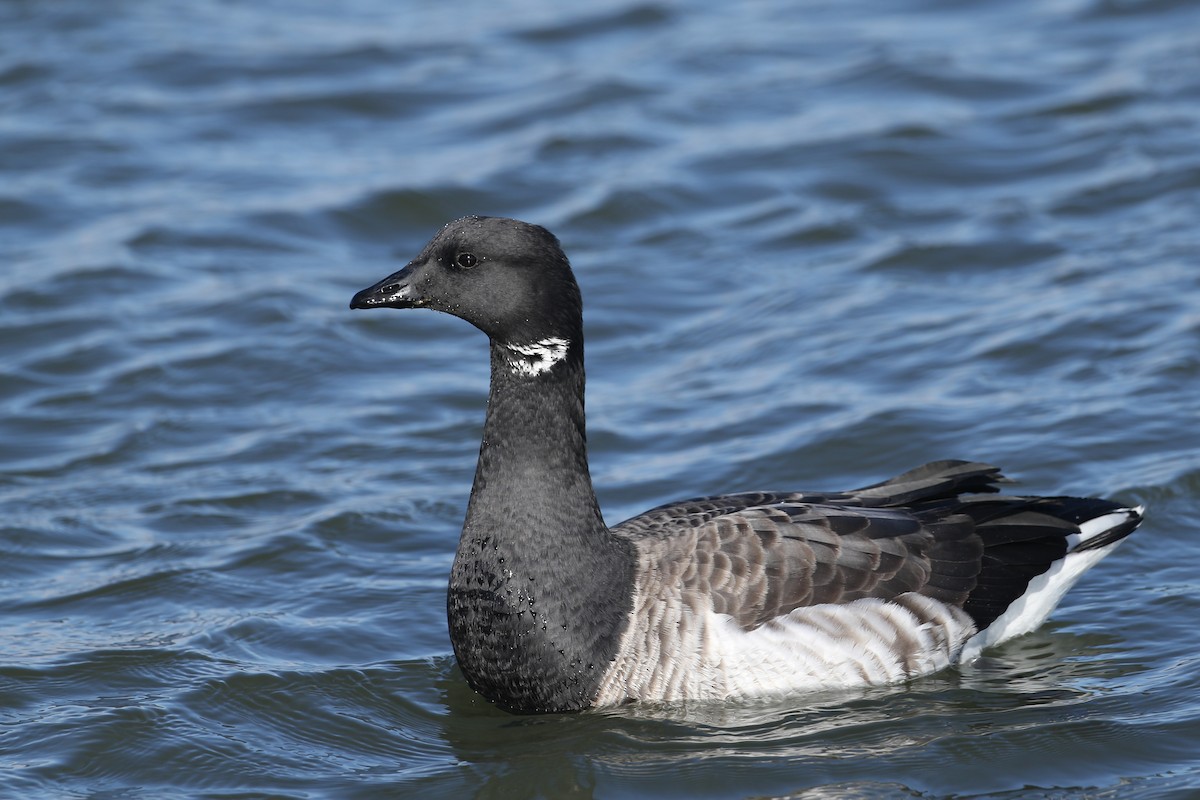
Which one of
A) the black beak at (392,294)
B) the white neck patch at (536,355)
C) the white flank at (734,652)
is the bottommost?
the white flank at (734,652)

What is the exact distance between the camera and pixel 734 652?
344 inches

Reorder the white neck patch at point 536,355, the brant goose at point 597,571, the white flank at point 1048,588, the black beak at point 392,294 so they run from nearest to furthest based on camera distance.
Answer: the brant goose at point 597,571, the white neck patch at point 536,355, the black beak at point 392,294, the white flank at point 1048,588

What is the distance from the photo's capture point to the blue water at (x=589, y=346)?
8789mm

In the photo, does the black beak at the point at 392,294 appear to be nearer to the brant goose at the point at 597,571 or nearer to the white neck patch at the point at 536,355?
the brant goose at the point at 597,571

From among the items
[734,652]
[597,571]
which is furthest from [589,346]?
[734,652]

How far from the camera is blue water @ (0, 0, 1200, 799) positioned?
8.79m

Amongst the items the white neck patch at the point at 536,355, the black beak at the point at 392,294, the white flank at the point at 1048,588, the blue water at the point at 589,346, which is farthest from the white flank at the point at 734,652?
the black beak at the point at 392,294

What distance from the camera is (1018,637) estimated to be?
9.97 m

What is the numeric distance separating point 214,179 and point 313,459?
5.63 m

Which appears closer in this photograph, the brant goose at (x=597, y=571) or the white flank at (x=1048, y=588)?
the brant goose at (x=597, y=571)

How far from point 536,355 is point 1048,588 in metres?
3.28

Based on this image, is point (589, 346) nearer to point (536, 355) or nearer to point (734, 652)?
point (536, 355)

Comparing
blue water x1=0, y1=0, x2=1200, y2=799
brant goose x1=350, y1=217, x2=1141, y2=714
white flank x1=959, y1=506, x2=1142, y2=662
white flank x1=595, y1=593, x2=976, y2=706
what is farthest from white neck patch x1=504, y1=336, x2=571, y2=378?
white flank x1=959, y1=506, x2=1142, y2=662

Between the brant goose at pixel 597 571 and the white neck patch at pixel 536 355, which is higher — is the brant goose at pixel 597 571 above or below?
below
